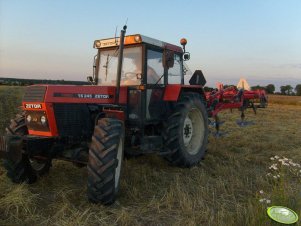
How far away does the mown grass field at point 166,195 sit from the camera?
4.17 meters

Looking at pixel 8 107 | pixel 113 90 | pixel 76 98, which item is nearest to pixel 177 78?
pixel 113 90

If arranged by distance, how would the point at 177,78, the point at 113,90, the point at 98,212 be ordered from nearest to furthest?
the point at 98,212 < the point at 113,90 < the point at 177,78

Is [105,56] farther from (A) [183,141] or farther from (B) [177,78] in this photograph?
(A) [183,141]

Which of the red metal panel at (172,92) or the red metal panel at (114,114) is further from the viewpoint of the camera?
the red metal panel at (172,92)

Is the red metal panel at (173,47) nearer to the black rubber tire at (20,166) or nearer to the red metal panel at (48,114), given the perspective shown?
the red metal panel at (48,114)

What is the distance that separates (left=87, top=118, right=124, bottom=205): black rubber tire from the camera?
4.54 metres

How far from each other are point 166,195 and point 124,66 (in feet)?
7.41

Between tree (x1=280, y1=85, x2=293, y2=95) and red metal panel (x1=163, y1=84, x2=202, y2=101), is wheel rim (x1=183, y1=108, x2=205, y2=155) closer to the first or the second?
red metal panel (x1=163, y1=84, x2=202, y2=101)

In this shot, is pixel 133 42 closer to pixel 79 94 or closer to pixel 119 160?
pixel 79 94

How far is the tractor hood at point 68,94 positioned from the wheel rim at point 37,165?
42.5 inches

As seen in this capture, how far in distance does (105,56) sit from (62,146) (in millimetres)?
1934

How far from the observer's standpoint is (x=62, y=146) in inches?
209

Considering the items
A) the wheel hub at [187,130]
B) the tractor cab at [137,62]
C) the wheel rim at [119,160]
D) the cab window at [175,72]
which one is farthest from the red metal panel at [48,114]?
the wheel hub at [187,130]

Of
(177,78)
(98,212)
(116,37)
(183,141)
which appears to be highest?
(116,37)
